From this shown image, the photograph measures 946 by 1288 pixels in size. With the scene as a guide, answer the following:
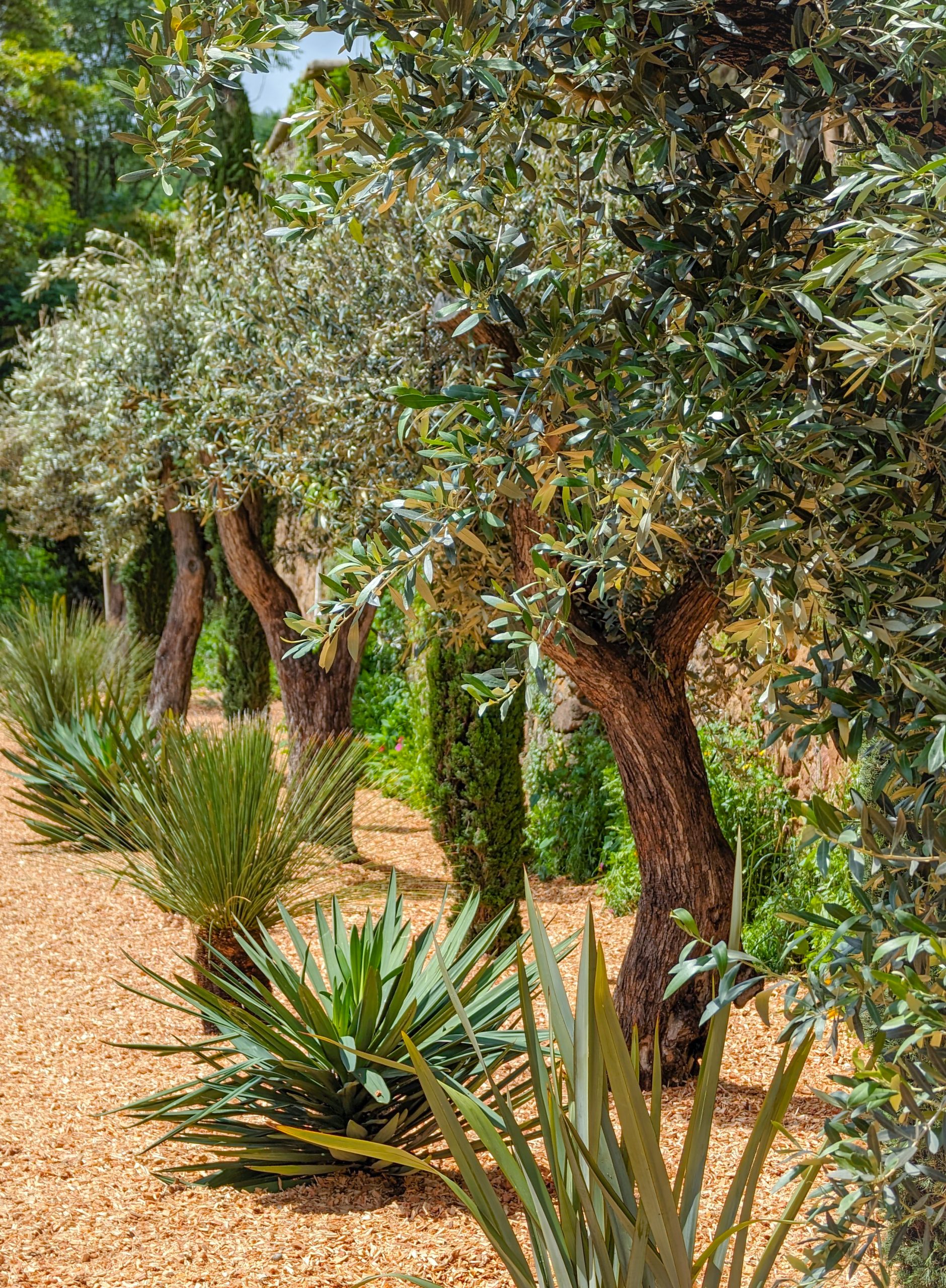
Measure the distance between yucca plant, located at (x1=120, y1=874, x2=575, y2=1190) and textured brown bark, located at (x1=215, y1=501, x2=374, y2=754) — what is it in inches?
161

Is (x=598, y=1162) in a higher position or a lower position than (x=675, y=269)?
A: lower

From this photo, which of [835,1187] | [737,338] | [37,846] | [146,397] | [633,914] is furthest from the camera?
[146,397]

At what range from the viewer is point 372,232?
5.35 m

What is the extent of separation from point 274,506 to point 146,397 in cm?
289

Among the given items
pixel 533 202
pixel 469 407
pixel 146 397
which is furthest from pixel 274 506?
pixel 469 407

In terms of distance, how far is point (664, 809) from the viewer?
3773 millimetres

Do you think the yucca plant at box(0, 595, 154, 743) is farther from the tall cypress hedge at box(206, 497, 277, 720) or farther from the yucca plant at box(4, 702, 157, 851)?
the tall cypress hedge at box(206, 497, 277, 720)

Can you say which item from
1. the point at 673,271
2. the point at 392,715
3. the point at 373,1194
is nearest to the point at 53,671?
the point at 392,715

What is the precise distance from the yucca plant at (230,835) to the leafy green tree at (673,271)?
264 centimetres

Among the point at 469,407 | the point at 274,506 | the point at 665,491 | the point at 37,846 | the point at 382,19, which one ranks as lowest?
the point at 37,846

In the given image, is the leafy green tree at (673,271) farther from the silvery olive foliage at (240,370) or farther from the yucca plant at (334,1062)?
the yucca plant at (334,1062)

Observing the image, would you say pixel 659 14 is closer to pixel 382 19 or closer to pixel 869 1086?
pixel 382 19

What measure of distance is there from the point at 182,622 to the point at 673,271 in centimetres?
969

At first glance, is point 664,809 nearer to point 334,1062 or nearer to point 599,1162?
point 334,1062
